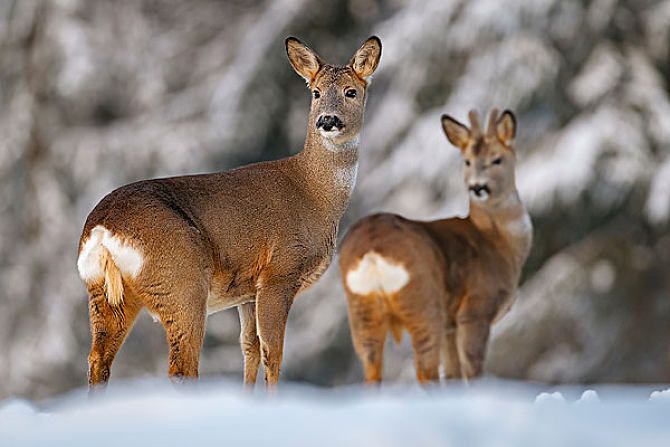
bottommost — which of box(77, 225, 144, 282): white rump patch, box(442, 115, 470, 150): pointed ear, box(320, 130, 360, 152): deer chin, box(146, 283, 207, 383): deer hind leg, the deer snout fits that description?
box(146, 283, 207, 383): deer hind leg

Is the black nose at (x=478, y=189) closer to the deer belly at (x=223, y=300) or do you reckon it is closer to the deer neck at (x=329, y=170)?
the deer neck at (x=329, y=170)

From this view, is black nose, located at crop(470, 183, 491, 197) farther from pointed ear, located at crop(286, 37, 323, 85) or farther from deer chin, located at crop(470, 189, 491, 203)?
pointed ear, located at crop(286, 37, 323, 85)

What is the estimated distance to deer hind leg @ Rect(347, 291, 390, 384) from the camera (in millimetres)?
5973

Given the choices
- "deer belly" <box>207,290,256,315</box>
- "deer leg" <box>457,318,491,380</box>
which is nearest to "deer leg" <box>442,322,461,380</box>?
"deer leg" <box>457,318,491,380</box>

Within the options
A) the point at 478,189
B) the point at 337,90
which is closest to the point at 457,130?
the point at 478,189

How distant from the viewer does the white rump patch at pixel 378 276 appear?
596cm

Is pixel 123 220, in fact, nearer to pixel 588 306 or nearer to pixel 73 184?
pixel 588 306

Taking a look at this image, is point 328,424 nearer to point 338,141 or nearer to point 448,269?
point 338,141

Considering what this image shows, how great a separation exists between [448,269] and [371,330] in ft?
2.24

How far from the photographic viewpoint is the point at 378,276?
235 inches

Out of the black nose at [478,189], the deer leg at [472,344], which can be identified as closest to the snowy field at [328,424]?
the deer leg at [472,344]

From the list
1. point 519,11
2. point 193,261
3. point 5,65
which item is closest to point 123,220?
point 193,261

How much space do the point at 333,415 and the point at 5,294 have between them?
45.8 feet

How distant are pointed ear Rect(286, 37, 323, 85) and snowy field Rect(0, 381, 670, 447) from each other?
3.31m
